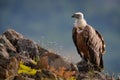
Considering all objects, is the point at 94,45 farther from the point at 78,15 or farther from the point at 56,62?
the point at 56,62

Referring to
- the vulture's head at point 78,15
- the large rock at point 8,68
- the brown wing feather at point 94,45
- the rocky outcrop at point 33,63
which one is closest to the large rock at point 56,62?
the rocky outcrop at point 33,63

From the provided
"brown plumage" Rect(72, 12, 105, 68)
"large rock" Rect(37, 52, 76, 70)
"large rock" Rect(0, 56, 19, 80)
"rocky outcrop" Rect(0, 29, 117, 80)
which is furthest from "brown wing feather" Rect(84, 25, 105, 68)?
"large rock" Rect(0, 56, 19, 80)

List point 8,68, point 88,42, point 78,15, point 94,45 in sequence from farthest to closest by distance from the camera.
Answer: point 78,15, point 94,45, point 88,42, point 8,68

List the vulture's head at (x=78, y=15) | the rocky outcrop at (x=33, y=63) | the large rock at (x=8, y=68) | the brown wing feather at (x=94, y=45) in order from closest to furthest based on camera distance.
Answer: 1. the large rock at (x=8, y=68)
2. the rocky outcrop at (x=33, y=63)
3. the brown wing feather at (x=94, y=45)
4. the vulture's head at (x=78, y=15)

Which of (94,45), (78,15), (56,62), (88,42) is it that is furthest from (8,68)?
(78,15)

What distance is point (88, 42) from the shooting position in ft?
66.9

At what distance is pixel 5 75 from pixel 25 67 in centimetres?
248

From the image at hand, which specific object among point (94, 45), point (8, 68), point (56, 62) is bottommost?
point (56, 62)

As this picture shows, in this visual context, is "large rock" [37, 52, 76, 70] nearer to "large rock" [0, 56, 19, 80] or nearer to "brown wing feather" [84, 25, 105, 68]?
"large rock" [0, 56, 19, 80]

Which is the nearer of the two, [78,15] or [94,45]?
[94,45]

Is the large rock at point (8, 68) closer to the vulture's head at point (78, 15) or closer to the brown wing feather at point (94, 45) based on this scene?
the brown wing feather at point (94, 45)

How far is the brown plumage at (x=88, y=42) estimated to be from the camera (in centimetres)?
2028

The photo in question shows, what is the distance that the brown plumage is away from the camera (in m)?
20.3

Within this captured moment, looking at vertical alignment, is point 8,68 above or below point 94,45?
above
